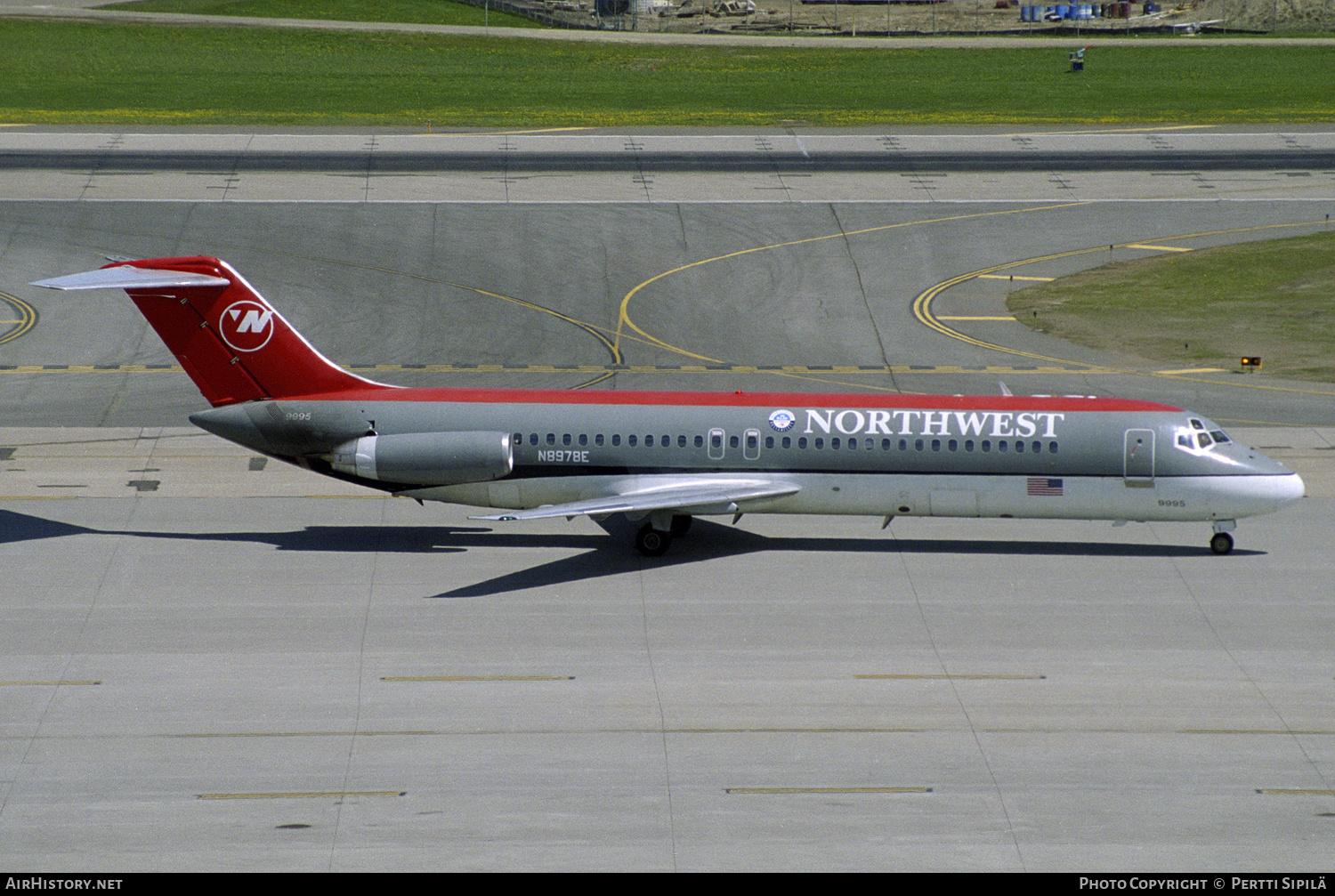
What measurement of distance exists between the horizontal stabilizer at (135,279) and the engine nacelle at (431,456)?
5.48m

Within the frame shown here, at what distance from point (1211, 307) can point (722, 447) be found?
106 feet

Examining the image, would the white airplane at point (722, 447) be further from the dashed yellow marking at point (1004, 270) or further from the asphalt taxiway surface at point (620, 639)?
the dashed yellow marking at point (1004, 270)

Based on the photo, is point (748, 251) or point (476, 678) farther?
point (748, 251)

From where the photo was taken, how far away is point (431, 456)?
34.3 m

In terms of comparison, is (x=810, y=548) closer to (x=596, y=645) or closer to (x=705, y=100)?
(x=596, y=645)

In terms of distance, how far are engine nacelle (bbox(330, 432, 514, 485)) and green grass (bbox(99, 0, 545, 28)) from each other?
3980 inches

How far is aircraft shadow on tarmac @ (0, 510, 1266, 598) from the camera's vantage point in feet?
115

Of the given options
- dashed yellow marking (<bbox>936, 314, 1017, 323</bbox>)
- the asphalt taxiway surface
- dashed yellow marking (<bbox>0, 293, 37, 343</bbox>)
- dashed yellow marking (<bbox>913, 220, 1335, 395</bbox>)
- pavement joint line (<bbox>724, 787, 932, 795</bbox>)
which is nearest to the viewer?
the asphalt taxiway surface

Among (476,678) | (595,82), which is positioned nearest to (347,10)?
(595,82)

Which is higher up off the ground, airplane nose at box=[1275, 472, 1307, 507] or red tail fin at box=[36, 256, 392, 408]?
red tail fin at box=[36, 256, 392, 408]

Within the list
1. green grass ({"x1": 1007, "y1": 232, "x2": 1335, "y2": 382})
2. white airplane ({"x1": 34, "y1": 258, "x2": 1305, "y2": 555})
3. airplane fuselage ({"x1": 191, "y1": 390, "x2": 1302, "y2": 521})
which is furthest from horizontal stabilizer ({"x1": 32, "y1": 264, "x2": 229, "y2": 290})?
green grass ({"x1": 1007, "y1": 232, "x2": 1335, "y2": 382})

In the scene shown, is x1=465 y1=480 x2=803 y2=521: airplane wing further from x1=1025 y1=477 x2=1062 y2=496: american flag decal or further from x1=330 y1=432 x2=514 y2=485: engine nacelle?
x1=1025 y1=477 x2=1062 y2=496: american flag decal

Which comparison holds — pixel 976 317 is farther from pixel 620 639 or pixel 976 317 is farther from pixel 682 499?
pixel 620 639

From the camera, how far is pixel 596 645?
29609 millimetres
